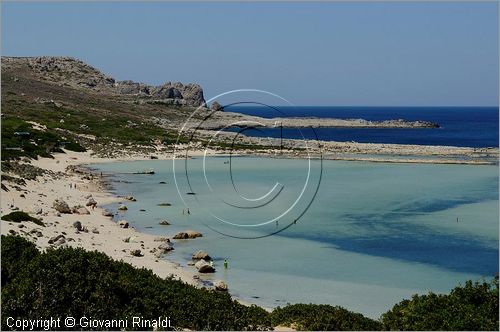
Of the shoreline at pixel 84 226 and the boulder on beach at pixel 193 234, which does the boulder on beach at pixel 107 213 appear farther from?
the boulder on beach at pixel 193 234

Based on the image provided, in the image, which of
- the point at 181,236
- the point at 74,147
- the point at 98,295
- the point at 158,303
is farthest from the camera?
the point at 74,147

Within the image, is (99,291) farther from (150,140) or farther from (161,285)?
(150,140)

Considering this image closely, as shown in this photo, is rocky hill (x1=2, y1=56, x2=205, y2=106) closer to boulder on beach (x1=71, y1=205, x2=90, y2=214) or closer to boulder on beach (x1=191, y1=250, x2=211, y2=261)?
boulder on beach (x1=71, y1=205, x2=90, y2=214)

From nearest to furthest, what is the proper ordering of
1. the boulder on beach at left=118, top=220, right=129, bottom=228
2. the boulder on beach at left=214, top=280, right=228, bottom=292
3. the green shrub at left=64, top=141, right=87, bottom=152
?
the boulder on beach at left=214, top=280, right=228, bottom=292, the boulder on beach at left=118, top=220, right=129, bottom=228, the green shrub at left=64, top=141, right=87, bottom=152

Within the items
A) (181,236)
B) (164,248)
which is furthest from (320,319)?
(181,236)

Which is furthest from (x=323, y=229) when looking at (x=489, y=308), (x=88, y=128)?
(x=88, y=128)

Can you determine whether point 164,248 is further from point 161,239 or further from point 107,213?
point 107,213

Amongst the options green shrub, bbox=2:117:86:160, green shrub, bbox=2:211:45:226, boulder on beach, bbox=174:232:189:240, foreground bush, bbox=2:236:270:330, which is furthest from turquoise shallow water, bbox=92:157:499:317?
green shrub, bbox=2:117:86:160
